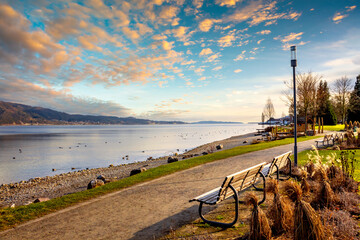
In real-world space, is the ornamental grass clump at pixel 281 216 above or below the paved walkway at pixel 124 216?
above

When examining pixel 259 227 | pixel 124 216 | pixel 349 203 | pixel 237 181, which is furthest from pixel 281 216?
pixel 124 216

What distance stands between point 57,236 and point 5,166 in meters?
29.3

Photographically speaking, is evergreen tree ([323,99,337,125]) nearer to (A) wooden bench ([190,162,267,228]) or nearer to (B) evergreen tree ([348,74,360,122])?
(B) evergreen tree ([348,74,360,122])

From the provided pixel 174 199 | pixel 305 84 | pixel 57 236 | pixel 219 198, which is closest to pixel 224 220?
pixel 219 198

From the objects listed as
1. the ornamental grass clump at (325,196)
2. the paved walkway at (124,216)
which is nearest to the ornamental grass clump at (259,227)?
the paved walkway at (124,216)

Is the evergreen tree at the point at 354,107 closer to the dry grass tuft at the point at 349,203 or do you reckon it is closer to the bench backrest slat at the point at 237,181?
the dry grass tuft at the point at 349,203

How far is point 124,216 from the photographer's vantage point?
6.01 meters

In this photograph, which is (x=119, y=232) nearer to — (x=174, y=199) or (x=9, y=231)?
(x=174, y=199)

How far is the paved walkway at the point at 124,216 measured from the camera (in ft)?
16.8

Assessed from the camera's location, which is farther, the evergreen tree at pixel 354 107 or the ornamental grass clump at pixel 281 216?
the evergreen tree at pixel 354 107

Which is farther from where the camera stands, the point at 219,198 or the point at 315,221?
the point at 219,198

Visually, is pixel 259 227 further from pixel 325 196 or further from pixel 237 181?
pixel 325 196

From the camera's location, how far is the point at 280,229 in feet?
13.9

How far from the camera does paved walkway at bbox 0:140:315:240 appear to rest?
5127 millimetres
